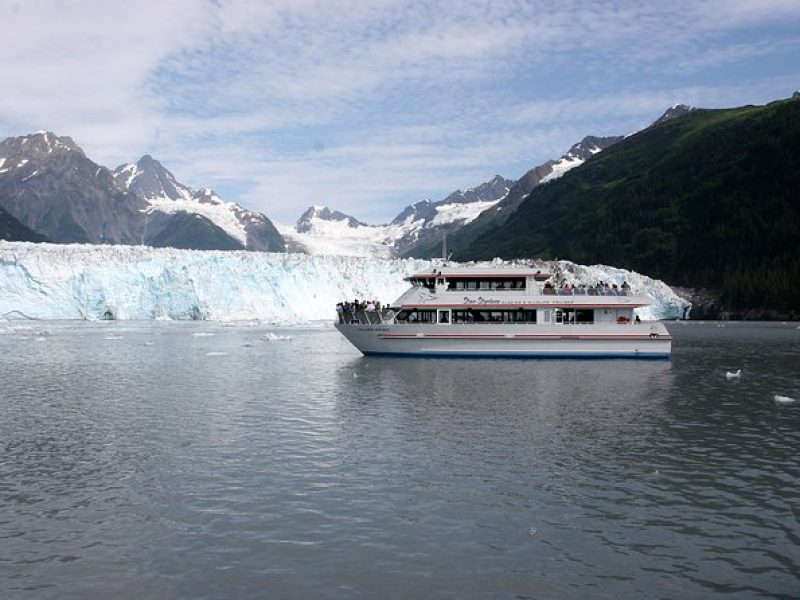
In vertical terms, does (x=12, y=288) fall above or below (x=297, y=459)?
above

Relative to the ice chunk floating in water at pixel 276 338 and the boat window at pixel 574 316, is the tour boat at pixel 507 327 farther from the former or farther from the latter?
the ice chunk floating in water at pixel 276 338

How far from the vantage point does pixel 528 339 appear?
53.8 meters

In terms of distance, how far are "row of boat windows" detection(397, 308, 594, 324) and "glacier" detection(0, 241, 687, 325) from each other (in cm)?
4793

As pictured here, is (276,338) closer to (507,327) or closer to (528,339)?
(507,327)

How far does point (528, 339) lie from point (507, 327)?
186cm

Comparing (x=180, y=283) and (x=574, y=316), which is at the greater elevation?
(x=180, y=283)

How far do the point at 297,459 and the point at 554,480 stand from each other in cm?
720

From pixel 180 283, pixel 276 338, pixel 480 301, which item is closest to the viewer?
pixel 480 301

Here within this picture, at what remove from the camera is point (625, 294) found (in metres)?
55.1

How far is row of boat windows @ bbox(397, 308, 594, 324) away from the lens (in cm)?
5472

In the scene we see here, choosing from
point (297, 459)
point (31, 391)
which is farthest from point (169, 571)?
point (31, 391)

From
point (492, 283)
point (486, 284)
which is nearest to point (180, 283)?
point (486, 284)

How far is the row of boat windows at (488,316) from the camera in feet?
180

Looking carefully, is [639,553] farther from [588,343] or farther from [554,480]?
[588,343]
